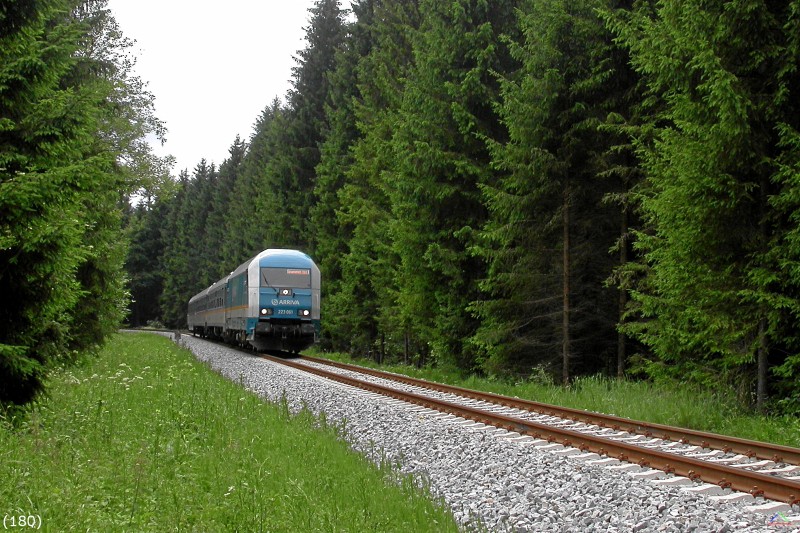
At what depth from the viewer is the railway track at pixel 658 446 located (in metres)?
5.97

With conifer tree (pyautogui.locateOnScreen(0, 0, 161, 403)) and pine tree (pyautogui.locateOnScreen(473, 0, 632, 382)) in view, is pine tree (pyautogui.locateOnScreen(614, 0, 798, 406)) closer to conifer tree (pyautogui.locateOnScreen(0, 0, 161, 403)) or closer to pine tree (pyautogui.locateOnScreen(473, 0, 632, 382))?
pine tree (pyautogui.locateOnScreen(473, 0, 632, 382))

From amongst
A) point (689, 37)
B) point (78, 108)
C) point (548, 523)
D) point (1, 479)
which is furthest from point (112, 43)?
point (548, 523)

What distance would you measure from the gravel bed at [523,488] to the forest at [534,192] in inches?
155

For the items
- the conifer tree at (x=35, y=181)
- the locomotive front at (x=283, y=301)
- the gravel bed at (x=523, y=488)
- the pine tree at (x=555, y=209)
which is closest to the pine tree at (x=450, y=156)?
the pine tree at (x=555, y=209)

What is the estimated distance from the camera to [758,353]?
32.4 feet

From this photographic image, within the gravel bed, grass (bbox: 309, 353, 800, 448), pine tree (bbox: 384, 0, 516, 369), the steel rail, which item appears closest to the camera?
the gravel bed

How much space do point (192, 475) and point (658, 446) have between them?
16.5 feet

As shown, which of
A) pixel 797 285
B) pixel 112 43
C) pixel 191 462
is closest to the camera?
pixel 191 462

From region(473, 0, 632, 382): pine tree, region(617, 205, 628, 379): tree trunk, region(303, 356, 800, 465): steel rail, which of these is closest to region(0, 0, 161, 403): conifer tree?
region(303, 356, 800, 465): steel rail

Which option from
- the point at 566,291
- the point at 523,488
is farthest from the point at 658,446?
the point at 566,291

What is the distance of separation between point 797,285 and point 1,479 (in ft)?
29.4

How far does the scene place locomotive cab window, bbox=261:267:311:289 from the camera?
82.5ft

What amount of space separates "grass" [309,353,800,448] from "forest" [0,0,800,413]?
1.29 feet

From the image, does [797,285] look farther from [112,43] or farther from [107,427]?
A: [112,43]
